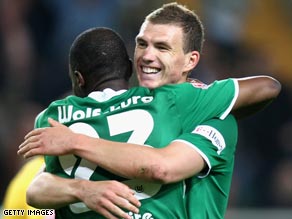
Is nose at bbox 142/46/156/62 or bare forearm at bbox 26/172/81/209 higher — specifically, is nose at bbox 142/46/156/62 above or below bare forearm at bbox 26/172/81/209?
above

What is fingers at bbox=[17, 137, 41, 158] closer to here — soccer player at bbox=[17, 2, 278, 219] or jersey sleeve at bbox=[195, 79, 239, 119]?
soccer player at bbox=[17, 2, 278, 219]

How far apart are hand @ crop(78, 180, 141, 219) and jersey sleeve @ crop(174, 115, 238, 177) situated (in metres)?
0.32

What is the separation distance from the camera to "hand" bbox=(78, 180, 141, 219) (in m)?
3.65

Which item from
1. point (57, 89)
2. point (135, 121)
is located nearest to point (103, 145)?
point (135, 121)

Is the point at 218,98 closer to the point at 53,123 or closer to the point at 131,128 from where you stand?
the point at 131,128

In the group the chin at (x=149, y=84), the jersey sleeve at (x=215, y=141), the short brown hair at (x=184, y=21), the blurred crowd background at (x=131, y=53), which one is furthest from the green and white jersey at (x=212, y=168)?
the blurred crowd background at (x=131, y=53)

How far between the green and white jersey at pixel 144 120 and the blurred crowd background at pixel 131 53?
3.73 meters

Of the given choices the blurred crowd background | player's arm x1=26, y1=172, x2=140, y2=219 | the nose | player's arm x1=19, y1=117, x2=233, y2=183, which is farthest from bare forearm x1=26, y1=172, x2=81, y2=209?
the blurred crowd background

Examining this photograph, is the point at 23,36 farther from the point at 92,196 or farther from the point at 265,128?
the point at 92,196

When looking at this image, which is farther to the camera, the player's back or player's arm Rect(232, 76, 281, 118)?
player's arm Rect(232, 76, 281, 118)

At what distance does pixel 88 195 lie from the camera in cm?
371

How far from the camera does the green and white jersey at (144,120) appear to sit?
378 centimetres

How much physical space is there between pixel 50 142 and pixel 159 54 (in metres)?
0.64

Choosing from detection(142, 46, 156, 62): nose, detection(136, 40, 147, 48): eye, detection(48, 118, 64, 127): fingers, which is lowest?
detection(48, 118, 64, 127): fingers
